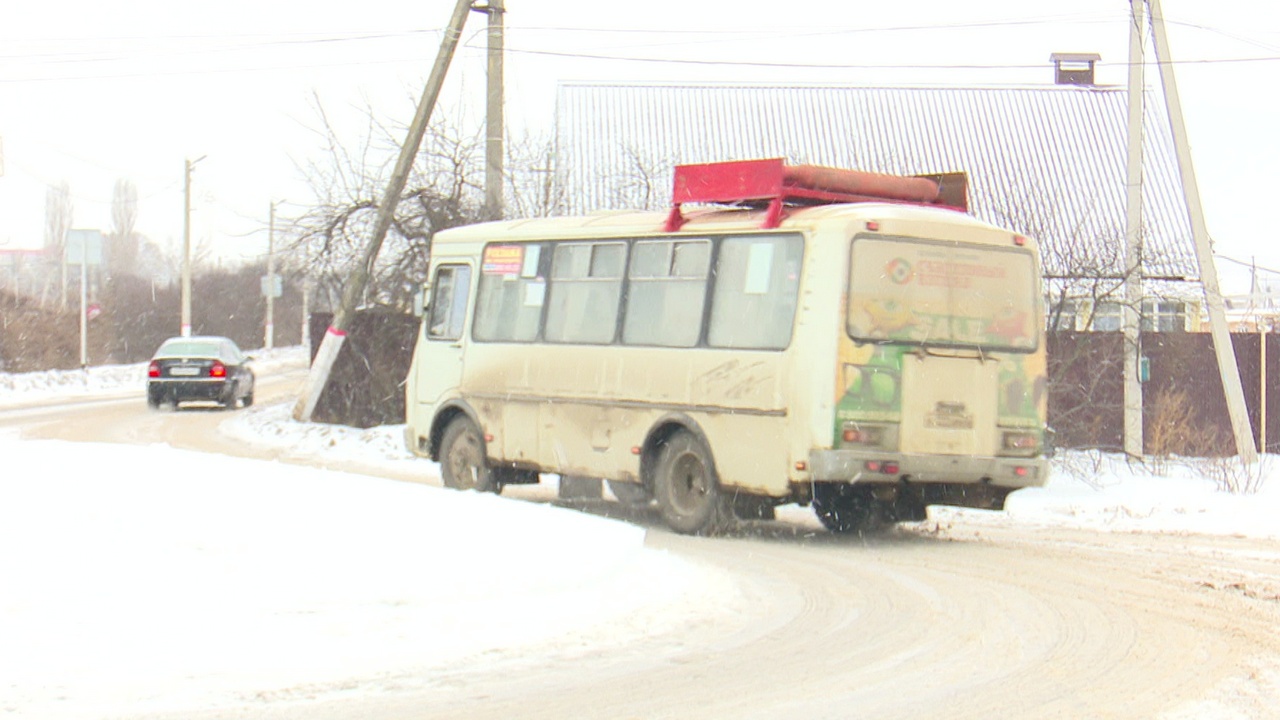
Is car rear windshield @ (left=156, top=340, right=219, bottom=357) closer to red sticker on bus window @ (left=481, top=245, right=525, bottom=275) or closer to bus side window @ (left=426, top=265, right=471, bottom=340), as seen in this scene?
bus side window @ (left=426, top=265, right=471, bottom=340)

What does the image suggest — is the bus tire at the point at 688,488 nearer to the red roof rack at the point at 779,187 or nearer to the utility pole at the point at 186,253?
the red roof rack at the point at 779,187

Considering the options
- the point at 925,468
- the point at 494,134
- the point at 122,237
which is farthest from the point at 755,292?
the point at 122,237

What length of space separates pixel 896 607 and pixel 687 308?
16.0 ft

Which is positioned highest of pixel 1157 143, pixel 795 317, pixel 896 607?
pixel 1157 143

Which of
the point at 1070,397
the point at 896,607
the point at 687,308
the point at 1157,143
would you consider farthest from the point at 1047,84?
the point at 896,607

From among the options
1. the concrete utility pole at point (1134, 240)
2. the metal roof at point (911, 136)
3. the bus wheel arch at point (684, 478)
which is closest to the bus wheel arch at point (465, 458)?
the bus wheel arch at point (684, 478)

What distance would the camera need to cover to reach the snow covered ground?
7.01 m

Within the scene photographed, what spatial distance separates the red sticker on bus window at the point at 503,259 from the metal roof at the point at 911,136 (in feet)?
56.2

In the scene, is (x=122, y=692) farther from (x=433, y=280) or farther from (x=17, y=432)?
(x=17, y=432)

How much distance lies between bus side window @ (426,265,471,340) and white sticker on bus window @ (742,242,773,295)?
169 inches

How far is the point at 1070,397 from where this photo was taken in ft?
74.2

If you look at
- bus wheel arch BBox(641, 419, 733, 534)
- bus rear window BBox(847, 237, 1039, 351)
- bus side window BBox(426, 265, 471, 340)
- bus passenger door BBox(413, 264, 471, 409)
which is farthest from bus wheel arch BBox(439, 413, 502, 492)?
bus rear window BBox(847, 237, 1039, 351)

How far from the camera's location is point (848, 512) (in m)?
14.4

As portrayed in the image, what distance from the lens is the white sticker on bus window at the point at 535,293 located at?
51.6 ft
